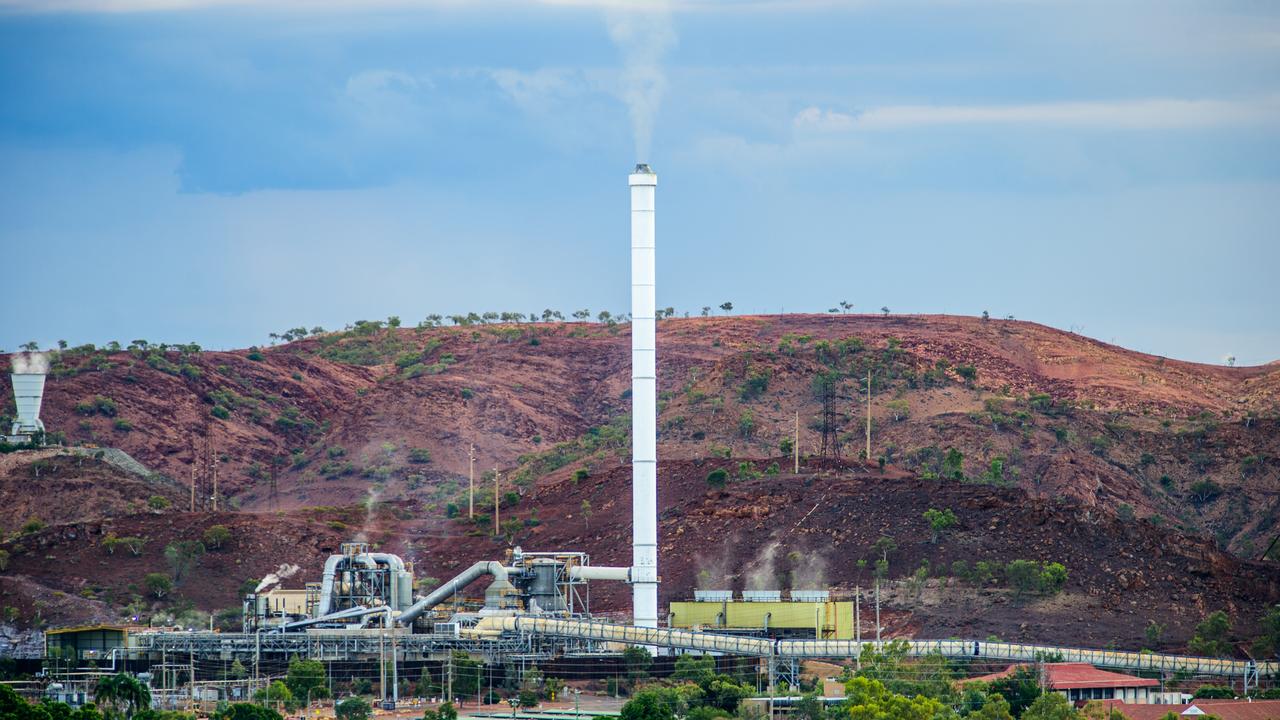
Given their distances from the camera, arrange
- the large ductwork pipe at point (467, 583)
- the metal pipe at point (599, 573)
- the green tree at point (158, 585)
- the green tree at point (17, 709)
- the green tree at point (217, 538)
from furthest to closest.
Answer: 1. the green tree at point (217, 538)
2. the green tree at point (158, 585)
3. the large ductwork pipe at point (467, 583)
4. the metal pipe at point (599, 573)
5. the green tree at point (17, 709)

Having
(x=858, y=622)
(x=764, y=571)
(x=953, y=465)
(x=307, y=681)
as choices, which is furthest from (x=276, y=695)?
(x=953, y=465)

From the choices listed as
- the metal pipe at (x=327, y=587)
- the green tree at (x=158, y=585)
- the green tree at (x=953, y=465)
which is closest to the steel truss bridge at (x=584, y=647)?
the metal pipe at (x=327, y=587)

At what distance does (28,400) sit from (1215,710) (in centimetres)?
11698

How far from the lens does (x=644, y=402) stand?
12000 centimetres

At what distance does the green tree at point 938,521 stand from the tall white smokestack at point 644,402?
26921 millimetres

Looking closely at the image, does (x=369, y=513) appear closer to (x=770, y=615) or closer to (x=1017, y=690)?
(x=770, y=615)

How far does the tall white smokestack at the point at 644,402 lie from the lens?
388 ft

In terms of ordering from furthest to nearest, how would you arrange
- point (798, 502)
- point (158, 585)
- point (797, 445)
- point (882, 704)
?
1. point (797, 445)
2. point (798, 502)
3. point (158, 585)
4. point (882, 704)

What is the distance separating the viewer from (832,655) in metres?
111

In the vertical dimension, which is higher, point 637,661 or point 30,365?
point 30,365

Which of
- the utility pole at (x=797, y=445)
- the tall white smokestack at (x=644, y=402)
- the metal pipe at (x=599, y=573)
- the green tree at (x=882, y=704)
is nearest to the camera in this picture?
the green tree at (x=882, y=704)

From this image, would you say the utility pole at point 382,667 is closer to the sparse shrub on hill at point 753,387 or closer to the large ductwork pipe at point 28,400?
the sparse shrub on hill at point 753,387

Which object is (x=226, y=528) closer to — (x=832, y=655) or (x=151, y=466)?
(x=151, y=466)

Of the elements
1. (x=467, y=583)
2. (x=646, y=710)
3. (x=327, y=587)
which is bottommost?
(x=646, y=710)
